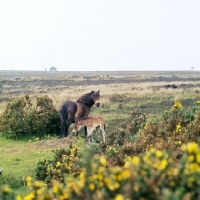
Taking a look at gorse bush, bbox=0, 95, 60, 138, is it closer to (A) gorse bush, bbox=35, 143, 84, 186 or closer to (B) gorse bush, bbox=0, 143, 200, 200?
(A) gorse bush, bbox=35, 143, 84, 186

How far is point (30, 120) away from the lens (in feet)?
65.8

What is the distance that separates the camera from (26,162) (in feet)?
44.6

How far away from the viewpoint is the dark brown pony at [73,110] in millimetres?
18891

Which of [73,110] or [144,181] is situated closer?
[144,181]

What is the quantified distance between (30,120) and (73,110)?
271 cm

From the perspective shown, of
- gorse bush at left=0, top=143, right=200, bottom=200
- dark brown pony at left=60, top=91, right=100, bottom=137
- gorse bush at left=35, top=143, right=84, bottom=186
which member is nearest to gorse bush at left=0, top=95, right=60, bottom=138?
dark brown pony at left=60, top=91, right=100, bottom=137

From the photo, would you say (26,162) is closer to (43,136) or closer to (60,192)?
(43,136)

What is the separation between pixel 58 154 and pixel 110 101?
2062 cm

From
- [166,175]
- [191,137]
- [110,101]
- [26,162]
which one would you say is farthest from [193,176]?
[110,101]

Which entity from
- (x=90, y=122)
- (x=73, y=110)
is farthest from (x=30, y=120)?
(x=90, y=122)

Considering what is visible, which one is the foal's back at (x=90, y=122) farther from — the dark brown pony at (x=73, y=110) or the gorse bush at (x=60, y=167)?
the gorse bush at (x=60, y=167)

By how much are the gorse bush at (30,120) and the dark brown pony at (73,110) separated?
1462 mm

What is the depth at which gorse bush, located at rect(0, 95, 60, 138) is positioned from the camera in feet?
64.5

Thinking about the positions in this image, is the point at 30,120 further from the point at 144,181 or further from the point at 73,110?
the point at 144,181
